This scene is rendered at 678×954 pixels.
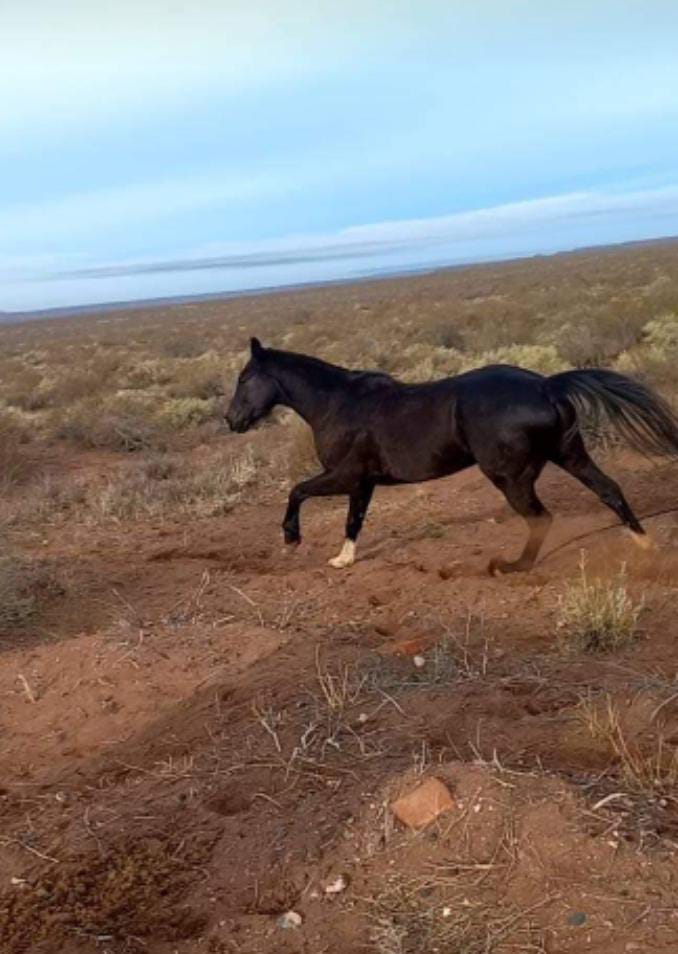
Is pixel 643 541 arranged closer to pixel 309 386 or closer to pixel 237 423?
Answer: pixel 309 386

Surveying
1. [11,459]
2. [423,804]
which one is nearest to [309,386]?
[423,804]

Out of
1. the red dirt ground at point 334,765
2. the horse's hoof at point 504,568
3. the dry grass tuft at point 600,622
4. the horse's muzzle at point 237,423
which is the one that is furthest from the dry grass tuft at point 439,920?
the horse's muzzle at point 237,423

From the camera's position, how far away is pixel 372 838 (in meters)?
3.93

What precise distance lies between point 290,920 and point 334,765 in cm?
101

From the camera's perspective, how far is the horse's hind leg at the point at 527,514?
7582 mm

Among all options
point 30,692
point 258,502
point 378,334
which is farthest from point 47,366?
point 30,692

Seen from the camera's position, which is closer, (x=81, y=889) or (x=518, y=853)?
(x=518, y=853)

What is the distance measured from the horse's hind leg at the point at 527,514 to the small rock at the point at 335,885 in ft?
13.4

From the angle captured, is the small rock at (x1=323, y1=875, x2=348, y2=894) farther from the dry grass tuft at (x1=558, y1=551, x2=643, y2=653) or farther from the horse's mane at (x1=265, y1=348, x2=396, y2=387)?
the horse's mane at (x1=265, y1=348, x2=396, y2=387)

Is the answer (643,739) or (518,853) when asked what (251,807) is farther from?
(643,739)

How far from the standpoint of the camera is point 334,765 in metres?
4.59

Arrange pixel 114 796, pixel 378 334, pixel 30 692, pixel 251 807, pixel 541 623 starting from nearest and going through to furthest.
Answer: pixel 251 807, pixel 114 796, pixel 30 692, pixel 541 623, pixel 378 334

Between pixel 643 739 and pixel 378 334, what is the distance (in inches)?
1164

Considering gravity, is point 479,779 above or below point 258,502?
above
